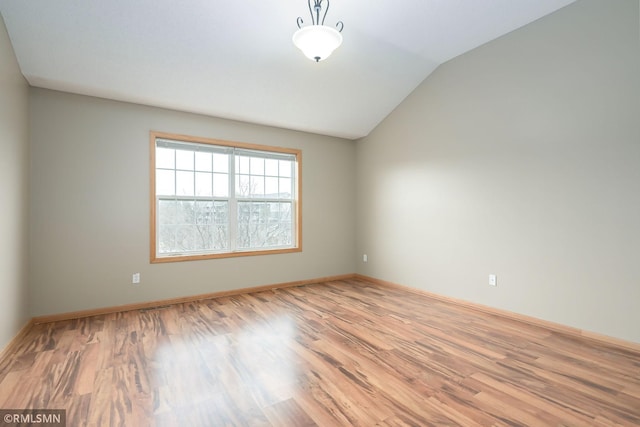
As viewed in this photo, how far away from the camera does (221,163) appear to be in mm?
4438

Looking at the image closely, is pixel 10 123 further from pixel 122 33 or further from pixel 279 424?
pixel 279 424

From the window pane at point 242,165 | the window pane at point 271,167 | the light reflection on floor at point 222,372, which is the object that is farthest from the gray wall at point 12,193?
the window pane at point 271,167

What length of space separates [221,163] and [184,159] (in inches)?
19.0

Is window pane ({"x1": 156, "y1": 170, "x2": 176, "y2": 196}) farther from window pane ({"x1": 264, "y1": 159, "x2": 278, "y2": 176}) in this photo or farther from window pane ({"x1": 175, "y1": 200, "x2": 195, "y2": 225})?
window pane ({"x1": 264, "y1": 159, "x2": 278, "y2": 176})

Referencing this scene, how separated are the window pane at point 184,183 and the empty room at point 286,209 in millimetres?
18

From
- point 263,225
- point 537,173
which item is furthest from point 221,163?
point 537,173

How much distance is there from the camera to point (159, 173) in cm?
401

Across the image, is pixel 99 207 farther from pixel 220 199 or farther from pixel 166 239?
pixel 220 199

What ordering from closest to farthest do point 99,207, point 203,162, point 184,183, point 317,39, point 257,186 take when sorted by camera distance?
point 317,39 < point 99,207 < point 184,183 < point 203,162 < point 257,186

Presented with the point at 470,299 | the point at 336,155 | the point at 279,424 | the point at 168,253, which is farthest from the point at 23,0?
the point at 470,299

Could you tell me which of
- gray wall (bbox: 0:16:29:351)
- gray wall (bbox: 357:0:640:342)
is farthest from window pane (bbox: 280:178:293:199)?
gray wall (bbox: 0:16:29:351)

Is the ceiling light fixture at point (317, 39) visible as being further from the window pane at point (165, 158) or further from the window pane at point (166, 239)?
the window pane at point (166, 239)

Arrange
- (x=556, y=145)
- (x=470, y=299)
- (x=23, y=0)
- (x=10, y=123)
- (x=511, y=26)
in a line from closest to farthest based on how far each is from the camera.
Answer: (x=23, y=0) → (x=10, y=123) → (x=556, y=145) → (x=511, y=26) → (x=470, y=299)

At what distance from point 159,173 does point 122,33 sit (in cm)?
163
